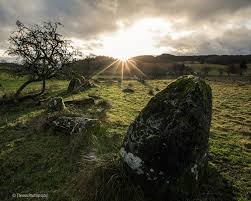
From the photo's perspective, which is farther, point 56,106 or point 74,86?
point 74,86

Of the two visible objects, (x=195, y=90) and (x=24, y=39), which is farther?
(x=24, y=39)

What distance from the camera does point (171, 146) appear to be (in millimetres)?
6500

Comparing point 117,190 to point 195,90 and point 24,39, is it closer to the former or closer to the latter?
point 195,90

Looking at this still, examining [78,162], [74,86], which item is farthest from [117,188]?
[74,86]

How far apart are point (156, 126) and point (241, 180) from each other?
348 cm

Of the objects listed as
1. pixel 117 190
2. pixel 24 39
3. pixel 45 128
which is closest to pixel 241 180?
pixel 117 190

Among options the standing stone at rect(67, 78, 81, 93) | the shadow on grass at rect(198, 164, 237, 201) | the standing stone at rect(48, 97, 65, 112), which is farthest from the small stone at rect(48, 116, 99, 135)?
the standing stone at rect(67, 78, 81, 93)

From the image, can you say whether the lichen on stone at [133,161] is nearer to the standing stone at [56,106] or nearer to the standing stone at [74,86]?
the standing stone at [56,106]

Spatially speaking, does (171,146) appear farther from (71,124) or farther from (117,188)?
(71,124)

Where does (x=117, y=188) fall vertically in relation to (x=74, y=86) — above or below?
below

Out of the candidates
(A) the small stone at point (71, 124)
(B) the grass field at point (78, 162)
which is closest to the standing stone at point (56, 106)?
(B) the grass field at point (78, 162)

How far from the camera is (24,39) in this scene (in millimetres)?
21203

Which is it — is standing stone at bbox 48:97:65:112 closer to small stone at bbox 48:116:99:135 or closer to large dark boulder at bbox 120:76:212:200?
small stone at bbox 48:116:99:135

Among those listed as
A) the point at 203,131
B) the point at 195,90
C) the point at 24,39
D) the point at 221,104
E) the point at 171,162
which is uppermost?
the point at 24,39
